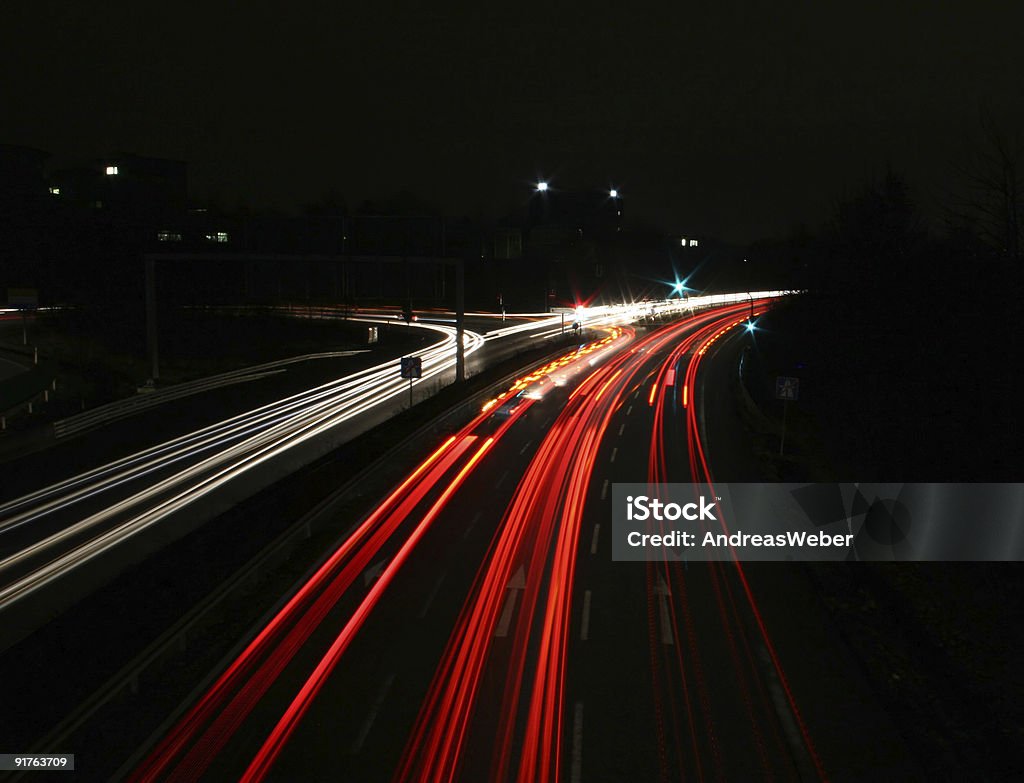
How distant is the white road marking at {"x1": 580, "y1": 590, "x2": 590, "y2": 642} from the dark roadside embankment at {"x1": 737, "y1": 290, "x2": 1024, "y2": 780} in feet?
13.4

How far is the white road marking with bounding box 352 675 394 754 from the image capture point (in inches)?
358

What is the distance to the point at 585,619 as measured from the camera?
12.8 meters

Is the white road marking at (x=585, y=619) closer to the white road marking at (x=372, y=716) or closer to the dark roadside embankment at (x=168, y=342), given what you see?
the white road marking at (x=372, y=716)

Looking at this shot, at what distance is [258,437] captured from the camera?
96.5ft

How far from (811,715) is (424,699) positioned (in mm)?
5035

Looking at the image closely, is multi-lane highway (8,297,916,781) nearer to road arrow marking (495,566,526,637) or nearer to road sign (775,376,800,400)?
road arrow marking (495,566,526,637)

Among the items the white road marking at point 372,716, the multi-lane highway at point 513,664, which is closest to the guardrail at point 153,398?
the multi-lane highway at point 513,664

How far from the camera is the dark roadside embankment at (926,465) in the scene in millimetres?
9680

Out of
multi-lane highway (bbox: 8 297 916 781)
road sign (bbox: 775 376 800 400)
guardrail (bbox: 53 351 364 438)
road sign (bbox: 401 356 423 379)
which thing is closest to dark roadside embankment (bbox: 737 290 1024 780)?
multi-lane highway (bbox: 8 297 916 781)

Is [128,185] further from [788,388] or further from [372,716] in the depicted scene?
[372,716]

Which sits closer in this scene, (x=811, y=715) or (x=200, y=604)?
(x=811, y=715)

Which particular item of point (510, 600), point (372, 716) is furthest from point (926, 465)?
point (372, 716)

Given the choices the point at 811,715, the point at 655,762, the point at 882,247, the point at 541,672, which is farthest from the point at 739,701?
the point at 882,247

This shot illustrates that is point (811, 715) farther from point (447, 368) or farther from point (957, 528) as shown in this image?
point (447, 368)
